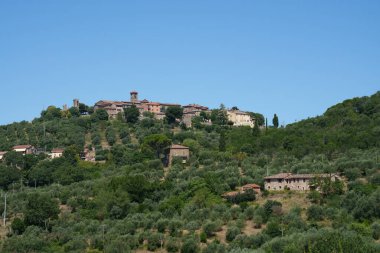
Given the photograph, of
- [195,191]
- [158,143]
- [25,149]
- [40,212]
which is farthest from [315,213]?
[25,149]

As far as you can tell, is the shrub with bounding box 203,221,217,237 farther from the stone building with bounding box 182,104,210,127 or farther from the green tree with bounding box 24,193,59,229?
the stone building with bounding box 182,104,210,127

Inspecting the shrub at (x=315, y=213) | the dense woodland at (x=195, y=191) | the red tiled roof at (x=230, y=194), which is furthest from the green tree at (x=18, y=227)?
the shrub at (x=315, y=213)

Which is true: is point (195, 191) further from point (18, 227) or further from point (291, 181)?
point (18, 227)

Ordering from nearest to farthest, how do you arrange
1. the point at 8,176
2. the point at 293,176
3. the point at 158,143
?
the point at 293,176 < the point at 8,176 < the point at 158,143

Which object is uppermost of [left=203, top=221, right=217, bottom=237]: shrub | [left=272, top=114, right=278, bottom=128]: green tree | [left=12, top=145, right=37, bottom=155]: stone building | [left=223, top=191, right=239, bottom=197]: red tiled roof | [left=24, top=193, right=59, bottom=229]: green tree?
[left=272, top=114, right=278, bottom=128]: green tree

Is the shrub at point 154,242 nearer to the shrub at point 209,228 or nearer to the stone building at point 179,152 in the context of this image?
the shrub at point 209,228

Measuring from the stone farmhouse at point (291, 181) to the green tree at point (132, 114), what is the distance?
43.1 m

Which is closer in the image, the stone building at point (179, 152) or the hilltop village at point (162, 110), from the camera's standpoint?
the stone building at point (179, 152)

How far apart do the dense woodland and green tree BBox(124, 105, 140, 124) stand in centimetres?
334

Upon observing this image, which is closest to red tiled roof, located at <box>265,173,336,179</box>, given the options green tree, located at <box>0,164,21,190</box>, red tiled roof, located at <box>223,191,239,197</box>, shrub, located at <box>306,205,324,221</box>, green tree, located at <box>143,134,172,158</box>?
red tiled roof, located at <box>223,191,239,197</box>

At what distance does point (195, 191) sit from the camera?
6097 cm

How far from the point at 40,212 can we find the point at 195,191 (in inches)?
562

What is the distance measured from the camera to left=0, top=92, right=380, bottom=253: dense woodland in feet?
162

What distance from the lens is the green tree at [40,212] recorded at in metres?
57.5
